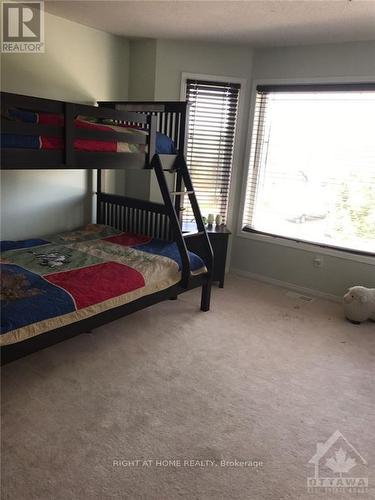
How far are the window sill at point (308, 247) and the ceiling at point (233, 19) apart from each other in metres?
1.84

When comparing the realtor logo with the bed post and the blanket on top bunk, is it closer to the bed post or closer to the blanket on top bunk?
the blanket on top bunk

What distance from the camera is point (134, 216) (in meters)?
3.76

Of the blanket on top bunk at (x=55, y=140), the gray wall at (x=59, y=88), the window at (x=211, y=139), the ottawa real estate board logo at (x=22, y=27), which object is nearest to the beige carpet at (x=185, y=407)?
the gray wall at (x=59, y=88)

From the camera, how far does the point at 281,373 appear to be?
2.59m

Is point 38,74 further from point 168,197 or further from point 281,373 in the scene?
point 281,373

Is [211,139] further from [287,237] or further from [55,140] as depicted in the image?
[55,140]

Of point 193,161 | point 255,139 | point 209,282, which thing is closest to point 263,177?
A: point 255,139

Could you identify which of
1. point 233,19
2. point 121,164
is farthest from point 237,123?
point 121,164

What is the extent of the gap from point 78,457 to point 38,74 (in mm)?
2867

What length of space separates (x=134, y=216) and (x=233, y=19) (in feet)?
6.01

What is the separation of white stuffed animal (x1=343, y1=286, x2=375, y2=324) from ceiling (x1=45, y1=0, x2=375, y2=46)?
2.08m

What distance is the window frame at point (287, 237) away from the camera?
11.5ft

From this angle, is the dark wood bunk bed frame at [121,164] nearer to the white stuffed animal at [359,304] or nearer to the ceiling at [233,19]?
the ceiling at [233,19]

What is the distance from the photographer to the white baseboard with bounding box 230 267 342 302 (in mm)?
3889
